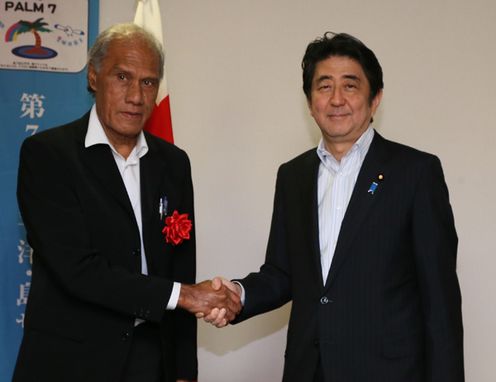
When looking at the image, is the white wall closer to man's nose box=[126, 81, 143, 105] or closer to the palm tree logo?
the palm tree logo

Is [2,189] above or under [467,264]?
above

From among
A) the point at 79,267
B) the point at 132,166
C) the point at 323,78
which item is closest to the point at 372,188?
the point at 323,78

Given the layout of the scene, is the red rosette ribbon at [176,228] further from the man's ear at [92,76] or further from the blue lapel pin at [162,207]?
the man's ear at [92,76]

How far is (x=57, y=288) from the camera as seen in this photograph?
2090 mm

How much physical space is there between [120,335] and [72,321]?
0.54 ft

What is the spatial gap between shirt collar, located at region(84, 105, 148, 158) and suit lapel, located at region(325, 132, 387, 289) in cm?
77

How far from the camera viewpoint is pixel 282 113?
10.7 feet

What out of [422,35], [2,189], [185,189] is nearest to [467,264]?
[422,35]

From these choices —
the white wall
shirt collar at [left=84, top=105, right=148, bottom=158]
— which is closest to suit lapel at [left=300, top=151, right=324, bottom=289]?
shirt collar at [left=84, top=105, right=148, bottom=158]

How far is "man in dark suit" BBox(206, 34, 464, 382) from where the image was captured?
1.98m

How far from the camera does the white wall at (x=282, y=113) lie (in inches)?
124

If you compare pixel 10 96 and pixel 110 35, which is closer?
pixel 110 35

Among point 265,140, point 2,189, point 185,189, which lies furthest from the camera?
point 265,140

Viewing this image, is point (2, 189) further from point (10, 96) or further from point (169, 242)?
point (169, 242)
